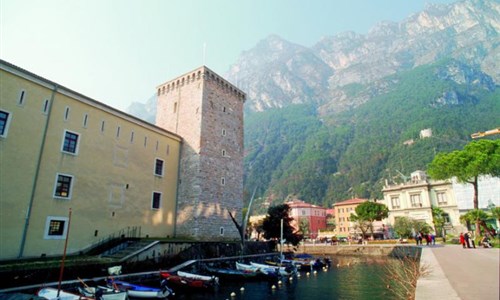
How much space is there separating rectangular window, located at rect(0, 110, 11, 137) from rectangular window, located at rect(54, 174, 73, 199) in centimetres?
386

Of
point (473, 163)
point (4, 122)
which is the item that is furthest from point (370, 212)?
point (4, 122)

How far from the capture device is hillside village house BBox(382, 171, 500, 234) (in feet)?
168

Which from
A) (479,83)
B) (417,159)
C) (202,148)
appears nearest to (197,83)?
(202,148)

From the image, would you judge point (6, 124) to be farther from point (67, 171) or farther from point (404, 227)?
point (404, 227)

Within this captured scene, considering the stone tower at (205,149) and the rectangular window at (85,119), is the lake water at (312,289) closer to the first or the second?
the stone tower at (205,149)

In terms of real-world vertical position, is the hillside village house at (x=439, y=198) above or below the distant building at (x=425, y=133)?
below

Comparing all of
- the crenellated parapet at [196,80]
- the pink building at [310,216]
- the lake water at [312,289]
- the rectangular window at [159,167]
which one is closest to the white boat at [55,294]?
the lake water at [312,289]

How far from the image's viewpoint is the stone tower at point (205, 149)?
26.8m

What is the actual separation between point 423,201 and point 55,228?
2439 inches

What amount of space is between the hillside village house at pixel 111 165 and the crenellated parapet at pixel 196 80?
11 cm

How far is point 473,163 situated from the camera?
33531mm

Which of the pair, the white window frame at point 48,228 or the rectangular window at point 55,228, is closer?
the white window frame at point 48,228

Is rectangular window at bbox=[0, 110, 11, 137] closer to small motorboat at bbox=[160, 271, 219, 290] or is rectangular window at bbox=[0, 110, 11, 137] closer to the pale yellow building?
the pale yellow building

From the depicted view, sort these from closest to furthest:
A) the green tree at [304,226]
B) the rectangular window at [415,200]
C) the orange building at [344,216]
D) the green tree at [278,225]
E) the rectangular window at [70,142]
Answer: the rectangular window at [70,142] → the green tree at [278,225] → the rectangular window at [415,200] → the green tree at [304,226] → the orange building at [344,216]
